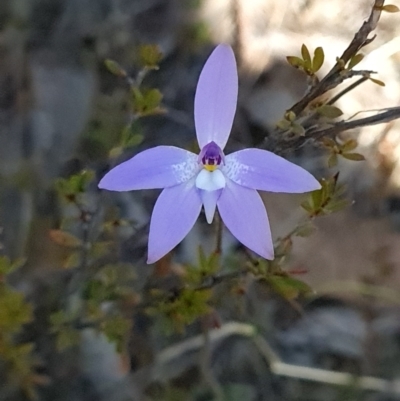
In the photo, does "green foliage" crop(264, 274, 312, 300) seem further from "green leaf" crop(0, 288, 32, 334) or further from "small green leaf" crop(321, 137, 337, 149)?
"green leaf" crop(0, 288, 32, 334)

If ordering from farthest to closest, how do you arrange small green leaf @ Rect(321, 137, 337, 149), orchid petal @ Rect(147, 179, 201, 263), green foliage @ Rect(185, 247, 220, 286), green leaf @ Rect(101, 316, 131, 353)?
green leaf @ Rect(101, 316, 131, 353), green foliage @ Rect(185, 247, 220, 286), small green leaf @ Rect(321, 137, 337, 149), orchid petal @ Rect(147, 179, 201, 263)

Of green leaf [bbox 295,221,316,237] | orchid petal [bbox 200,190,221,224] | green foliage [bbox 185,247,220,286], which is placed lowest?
green foliage [bbox 185,247,220,286]

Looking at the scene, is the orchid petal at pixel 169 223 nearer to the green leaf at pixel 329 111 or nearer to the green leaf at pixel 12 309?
the green leaf at pixel 329 111

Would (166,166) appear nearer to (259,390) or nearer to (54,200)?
(54,200)

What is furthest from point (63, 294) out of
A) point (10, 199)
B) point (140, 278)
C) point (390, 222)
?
point (390, 222)

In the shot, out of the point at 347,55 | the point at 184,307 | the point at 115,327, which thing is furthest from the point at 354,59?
the point at 115,327

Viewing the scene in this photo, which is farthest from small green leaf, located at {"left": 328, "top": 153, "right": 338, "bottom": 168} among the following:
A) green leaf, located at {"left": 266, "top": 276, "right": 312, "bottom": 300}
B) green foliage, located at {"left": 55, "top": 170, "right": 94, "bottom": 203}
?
green foliage, located at {"left": 55, "top": 170, "right": 94, "bottom": 203}

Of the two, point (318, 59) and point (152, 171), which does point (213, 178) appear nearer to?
point (152, 171)

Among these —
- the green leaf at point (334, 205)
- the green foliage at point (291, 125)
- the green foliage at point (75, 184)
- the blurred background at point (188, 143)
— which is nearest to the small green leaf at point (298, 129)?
the green foliage at point (291, 125)
